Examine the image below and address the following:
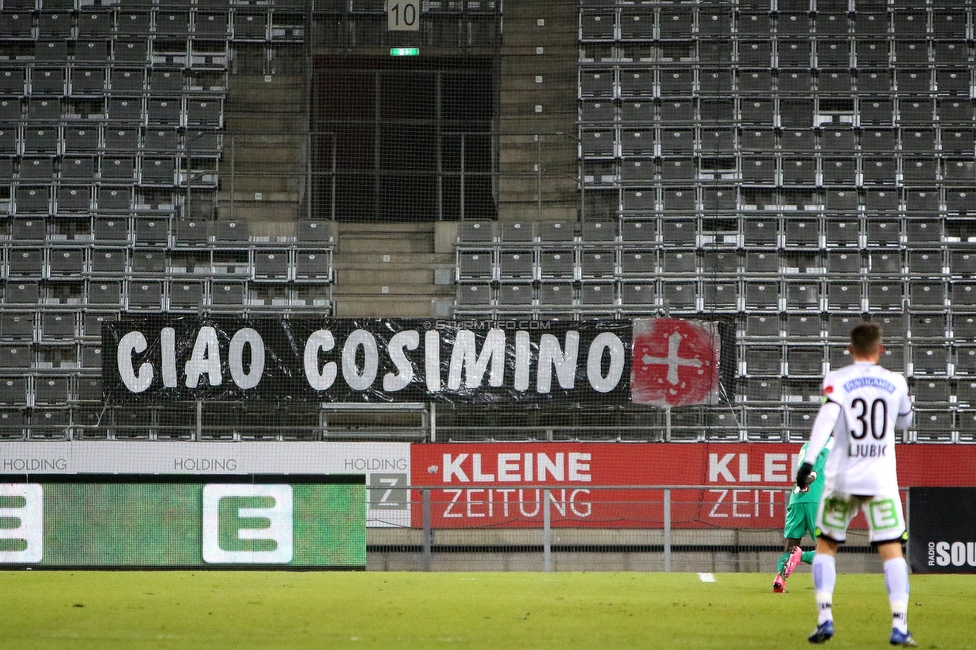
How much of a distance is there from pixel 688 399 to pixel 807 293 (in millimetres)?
3682

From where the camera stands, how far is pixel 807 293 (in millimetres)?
21094

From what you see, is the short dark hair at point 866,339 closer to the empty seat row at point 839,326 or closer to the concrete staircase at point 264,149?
the empty seat row at point 839,326

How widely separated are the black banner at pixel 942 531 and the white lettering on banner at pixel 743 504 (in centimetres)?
252

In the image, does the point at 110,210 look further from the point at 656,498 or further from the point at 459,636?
the point at 459,636

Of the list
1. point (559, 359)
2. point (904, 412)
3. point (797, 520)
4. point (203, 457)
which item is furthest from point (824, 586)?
point (203, 457)

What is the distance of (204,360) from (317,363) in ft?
5.62

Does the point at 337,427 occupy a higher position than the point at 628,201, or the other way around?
the point at 628,201

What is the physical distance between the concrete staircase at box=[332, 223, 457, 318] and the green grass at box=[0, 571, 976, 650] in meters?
9.46

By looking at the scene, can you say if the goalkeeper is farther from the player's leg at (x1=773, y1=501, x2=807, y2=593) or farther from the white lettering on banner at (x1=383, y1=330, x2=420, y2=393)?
the white lettering on banner at (x1=383, y1=330, x2=420, y2=393)

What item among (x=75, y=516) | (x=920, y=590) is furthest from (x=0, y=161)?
(x=920, y=590)

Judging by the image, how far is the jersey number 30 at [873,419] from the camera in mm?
6711

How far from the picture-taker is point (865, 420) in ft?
22.1

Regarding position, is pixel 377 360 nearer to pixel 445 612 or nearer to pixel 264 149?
pixel 264 149

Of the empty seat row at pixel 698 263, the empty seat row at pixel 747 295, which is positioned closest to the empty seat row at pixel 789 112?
the empty seat row at pixel 698 263
